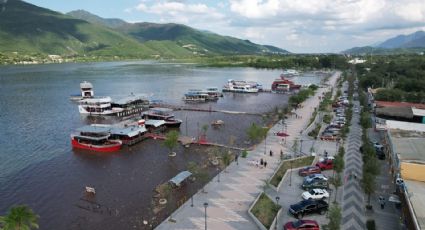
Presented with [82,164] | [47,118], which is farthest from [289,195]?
[47,118]

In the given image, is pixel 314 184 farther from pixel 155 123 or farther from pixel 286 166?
pixel 155 123

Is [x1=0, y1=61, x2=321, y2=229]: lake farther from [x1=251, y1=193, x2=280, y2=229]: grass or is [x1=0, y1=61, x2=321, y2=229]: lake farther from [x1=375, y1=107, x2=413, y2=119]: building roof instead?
[x1=375, y1=107, x2=413, y2=119]: building roof

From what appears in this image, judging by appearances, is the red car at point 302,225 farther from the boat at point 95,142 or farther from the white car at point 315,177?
the boat at point 95,142

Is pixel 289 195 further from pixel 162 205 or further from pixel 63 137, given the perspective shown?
pixel 63 137

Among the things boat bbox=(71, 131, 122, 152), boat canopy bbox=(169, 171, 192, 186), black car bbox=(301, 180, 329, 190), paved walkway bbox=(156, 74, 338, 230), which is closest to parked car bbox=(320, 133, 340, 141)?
paved walkway bbox=(156, 74, 338, 230)

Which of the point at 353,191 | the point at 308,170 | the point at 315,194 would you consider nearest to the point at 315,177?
the point at 308,170
